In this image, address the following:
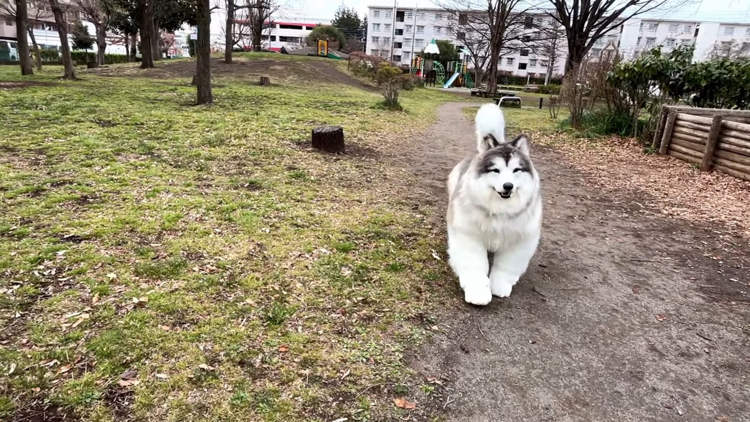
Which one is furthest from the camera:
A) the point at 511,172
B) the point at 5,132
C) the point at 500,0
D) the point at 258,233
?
the point at 500,0

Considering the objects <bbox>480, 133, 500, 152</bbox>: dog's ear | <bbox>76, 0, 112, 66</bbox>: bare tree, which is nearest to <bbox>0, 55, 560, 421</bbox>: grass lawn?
<bbox>480, 133, 500, 152</bbox>: dog's ear

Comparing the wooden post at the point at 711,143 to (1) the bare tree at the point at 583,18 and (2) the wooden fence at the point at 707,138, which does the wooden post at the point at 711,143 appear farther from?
(1) the bare tree at the point at 583,18

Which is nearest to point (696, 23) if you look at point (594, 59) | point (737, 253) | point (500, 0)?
point (500, 0)

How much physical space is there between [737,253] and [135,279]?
5991 mm

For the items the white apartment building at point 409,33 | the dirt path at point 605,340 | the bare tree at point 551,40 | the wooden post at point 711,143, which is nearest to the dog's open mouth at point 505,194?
the dirt path at point 605,340

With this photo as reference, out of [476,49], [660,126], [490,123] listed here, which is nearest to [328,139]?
[490,123]

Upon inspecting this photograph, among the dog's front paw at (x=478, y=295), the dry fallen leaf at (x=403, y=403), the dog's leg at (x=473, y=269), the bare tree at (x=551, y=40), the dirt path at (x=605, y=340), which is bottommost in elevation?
the dry fallen leaf at (x=403, y=403)

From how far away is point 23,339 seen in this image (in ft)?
8.41

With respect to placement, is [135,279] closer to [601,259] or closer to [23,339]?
[23,339]

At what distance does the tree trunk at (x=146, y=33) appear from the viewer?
924 inches

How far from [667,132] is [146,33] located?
25.2m

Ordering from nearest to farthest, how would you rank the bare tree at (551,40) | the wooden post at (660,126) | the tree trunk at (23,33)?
1. the wooden post at (660,126)
2. the tree trunk at (23,33)
3. the bare tree at (551,40)

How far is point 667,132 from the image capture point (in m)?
9.34

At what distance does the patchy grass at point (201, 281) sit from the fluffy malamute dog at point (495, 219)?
14.3 inches
